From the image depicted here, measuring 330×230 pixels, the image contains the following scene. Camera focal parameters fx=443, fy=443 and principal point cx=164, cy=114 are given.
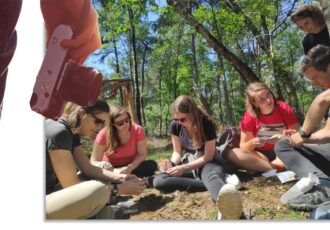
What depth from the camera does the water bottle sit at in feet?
5.51

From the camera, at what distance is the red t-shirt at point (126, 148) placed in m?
1.86

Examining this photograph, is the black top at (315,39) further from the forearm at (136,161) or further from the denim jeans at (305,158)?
the forearm at (136,161)

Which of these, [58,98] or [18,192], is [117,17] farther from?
[18,192]

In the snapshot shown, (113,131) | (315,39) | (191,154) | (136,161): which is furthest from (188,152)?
(315,39)

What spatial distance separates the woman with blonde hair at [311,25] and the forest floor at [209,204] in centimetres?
56

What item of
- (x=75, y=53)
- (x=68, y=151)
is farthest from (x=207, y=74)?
(x=68, y=151)

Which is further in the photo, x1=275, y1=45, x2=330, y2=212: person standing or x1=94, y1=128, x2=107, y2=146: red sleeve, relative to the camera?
x1=94, y1=128, x2=107, y2=146: red sleeve

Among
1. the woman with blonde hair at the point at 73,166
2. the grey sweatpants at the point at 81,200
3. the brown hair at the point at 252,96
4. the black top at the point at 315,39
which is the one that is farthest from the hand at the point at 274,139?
the grey sweatpants at the point at 81,200

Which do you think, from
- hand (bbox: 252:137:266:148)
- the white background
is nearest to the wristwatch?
hand (bbox: 252:137:266:148)

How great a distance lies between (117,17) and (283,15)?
2.24ft

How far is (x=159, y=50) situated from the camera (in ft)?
6.05

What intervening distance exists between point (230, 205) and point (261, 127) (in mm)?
344

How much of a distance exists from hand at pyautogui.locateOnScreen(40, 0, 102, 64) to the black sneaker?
3.21ft

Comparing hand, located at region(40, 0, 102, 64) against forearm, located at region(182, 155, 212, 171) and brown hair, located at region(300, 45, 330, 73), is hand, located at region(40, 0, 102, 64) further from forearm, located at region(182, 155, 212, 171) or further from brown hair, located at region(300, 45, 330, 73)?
brown hair, located at region(300, 45, 330, 73)
